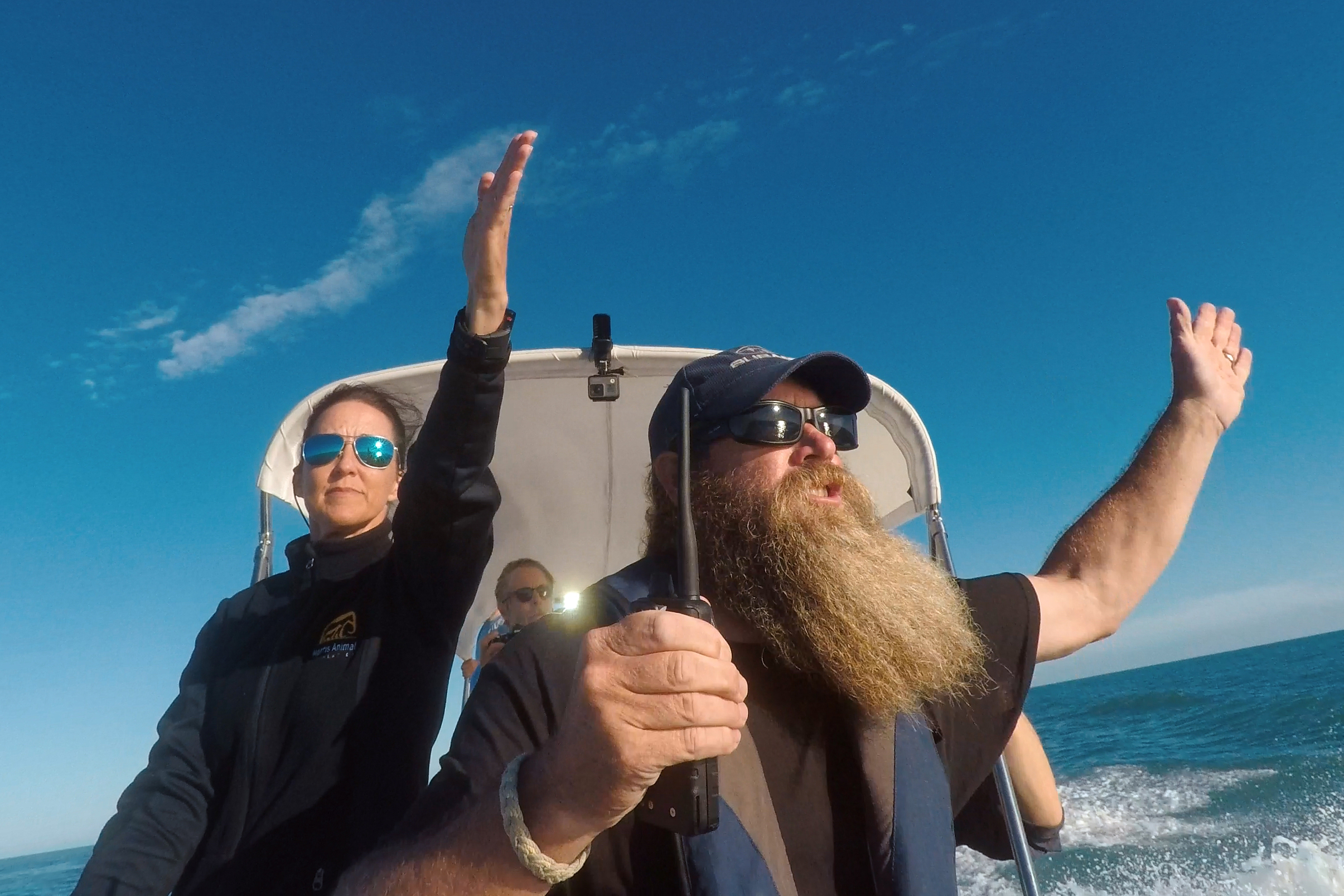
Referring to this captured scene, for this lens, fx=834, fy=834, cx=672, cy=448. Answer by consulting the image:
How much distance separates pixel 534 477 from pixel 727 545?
218cm

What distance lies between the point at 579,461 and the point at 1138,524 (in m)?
2.45

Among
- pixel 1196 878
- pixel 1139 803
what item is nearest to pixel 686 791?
pixel 1196 878

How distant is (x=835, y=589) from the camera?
1791 mm

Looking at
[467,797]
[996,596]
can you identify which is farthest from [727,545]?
[467,797]

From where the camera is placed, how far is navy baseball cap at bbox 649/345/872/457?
6.56 ft

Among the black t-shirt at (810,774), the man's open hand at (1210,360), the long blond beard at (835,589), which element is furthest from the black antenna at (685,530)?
the man's open hand at (1210,360)

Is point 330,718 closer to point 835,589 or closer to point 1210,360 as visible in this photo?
point 835,589

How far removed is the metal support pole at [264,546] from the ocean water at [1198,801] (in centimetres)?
900

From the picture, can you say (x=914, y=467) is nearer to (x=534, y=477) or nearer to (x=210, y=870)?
(x=534, y=477)

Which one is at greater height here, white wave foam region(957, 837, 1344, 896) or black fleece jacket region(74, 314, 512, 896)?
black fleece jacket region(74, 314, 512, 896)

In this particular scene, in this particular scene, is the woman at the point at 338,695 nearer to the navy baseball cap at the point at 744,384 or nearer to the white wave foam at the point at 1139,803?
the navy baseball cap at the point at 744,384

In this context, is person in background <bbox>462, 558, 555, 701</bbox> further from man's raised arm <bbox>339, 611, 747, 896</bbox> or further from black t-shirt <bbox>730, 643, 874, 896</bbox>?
man's raised arm <bbox>339, 611, 747, 896</bbox>

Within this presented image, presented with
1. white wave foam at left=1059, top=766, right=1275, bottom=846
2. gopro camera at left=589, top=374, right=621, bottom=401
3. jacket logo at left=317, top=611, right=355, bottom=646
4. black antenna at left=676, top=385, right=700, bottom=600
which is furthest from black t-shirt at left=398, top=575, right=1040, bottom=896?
white wave foam at left=1059, top=766, right=1275, bottom=846

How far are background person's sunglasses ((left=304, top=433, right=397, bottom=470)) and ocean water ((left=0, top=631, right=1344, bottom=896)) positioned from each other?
9.23 metres
